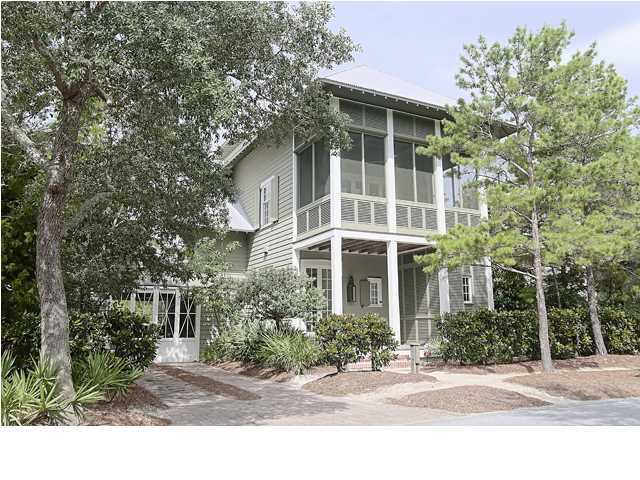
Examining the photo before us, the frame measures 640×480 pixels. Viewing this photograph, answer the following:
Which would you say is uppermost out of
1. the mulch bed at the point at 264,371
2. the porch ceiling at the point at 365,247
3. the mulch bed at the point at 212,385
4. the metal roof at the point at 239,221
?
the metal roof at the point at 239,221

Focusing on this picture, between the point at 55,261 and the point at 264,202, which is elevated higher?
the point at 264,202

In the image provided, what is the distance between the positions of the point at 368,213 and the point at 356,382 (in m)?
6.01

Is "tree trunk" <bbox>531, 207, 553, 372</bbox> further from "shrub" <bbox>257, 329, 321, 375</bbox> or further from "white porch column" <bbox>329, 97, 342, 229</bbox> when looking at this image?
"shrub" <bbox>257, 329, 321, 375</bbox>

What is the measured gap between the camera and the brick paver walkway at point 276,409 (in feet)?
25.0

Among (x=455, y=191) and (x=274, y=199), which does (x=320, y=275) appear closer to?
(x=274, y=199)

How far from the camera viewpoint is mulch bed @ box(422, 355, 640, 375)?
1352cm

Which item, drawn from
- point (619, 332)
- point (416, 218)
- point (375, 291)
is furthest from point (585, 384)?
point (375, 291)

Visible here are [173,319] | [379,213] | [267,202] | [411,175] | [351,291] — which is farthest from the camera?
[267,202]

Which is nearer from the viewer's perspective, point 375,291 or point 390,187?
point 390,187

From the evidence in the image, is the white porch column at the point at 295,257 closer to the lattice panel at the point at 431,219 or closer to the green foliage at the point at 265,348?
the green foliage at the point at 265,348

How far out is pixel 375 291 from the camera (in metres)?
19.4

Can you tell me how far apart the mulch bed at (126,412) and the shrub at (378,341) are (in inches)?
199

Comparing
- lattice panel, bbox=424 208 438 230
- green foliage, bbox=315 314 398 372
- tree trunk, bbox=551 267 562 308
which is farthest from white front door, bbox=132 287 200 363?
tree trunk, bbox=551 267 562 308

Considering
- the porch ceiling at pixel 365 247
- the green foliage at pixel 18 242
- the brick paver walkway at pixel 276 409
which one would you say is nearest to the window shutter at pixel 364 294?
the porch ceiling at pixel 365 247
